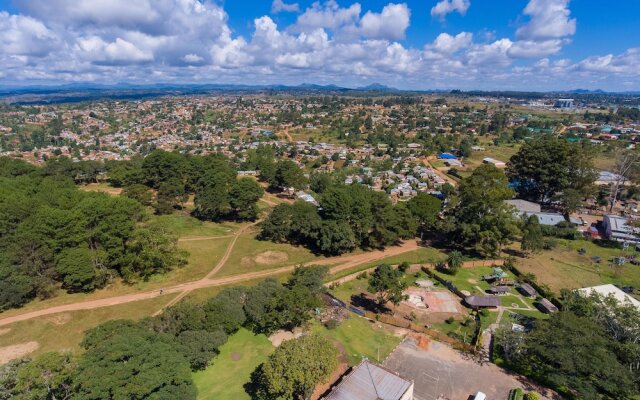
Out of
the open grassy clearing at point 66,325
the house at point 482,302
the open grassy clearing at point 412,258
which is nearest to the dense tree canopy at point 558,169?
the open grassy clearing at point 412,258

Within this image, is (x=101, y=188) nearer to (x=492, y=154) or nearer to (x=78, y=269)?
(x=78, y=269)

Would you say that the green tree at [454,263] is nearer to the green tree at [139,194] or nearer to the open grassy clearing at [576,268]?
the open grassy clearing at [576,268]

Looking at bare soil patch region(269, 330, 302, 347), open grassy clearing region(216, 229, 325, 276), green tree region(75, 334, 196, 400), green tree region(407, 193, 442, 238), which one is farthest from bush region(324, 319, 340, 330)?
green tree region(407, 193, 442, 238)

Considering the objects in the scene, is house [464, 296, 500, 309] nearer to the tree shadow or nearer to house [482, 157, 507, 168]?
the tree shadow

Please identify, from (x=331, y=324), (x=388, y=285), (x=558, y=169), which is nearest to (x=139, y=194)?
(x=331, y=324)

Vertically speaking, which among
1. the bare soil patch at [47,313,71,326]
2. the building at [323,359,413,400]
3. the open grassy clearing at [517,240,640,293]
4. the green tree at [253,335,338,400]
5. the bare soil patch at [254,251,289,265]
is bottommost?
the bare soil patch at [254,251,289,265]

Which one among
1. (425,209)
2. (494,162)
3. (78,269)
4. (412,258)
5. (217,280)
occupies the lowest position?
(217,280)
